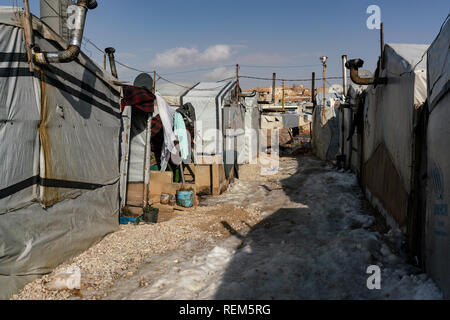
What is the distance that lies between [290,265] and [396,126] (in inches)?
127

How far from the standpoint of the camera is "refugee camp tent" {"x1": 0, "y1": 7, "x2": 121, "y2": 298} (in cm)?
363

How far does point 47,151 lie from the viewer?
13.9 ft

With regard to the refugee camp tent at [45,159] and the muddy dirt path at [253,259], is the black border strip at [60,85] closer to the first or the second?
the refugee camp tent at [45,159]

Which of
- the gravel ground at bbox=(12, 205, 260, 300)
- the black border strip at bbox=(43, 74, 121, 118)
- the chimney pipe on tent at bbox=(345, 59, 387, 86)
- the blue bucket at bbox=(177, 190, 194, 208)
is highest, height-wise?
the chimney pipe on tent at bbox=(345, 59, 387, 86)

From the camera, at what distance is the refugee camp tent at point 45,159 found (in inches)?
143

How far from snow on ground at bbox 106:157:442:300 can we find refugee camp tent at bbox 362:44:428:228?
592mm

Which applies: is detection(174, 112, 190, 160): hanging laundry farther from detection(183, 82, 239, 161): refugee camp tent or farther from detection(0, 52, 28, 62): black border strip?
detection(0, 52, 28, 62): black border strip

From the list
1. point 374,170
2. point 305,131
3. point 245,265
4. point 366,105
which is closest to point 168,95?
point 366,105

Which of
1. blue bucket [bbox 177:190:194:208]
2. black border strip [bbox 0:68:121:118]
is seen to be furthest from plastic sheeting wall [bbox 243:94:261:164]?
black border strip [bbox 0:68:121:118]

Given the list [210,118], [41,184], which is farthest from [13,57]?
[210,118]

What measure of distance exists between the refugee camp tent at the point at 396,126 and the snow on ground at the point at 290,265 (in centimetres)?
59

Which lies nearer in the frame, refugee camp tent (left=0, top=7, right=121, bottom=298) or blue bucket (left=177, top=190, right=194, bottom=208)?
refugee camp tent (left=0, top=7, right=121, bottom=298)
